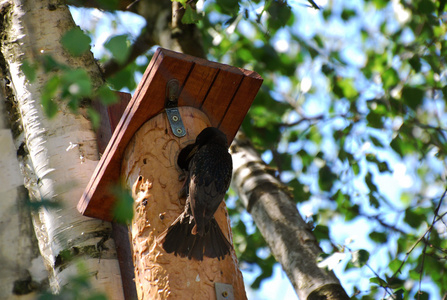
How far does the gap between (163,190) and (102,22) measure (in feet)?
3.19

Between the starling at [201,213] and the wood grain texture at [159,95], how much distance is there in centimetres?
30

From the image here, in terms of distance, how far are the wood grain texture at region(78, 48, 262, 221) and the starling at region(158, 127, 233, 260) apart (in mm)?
301

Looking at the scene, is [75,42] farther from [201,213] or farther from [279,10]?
[279,10]

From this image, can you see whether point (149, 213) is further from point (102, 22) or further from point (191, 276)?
point (102, 22)

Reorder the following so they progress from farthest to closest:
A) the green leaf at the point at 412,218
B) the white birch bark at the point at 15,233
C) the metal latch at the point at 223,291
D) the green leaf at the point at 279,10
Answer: the green leaf at the point at 412,218, the green leaf at the point at 279,10, the metal latch at the point at 223,291, the white birch bark at the point at 15,233

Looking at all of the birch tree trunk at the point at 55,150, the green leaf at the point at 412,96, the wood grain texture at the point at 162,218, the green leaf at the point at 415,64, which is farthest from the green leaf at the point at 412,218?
the birch tree trunk at the point at 55,150

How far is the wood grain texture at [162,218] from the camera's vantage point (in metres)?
2.35

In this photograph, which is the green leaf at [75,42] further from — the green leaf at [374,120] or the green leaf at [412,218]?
the green leaf at [412,218]

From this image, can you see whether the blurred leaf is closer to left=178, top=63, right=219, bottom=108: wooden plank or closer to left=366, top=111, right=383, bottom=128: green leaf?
left=366, top=111, right=383, bottom=128: green leaf

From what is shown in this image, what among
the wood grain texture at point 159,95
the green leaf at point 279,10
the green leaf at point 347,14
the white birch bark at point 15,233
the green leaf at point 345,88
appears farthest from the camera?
the green leaf at point 347,14

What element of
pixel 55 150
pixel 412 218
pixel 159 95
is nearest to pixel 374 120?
pixel 412 218

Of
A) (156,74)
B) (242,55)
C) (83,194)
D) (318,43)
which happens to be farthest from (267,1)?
(318,43)

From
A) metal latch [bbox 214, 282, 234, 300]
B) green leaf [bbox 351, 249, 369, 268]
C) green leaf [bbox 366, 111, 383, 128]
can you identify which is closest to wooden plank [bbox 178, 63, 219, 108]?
metal latch [bbox 214, 282, 234, 300]

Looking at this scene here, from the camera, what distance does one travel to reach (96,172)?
8.71 feet
